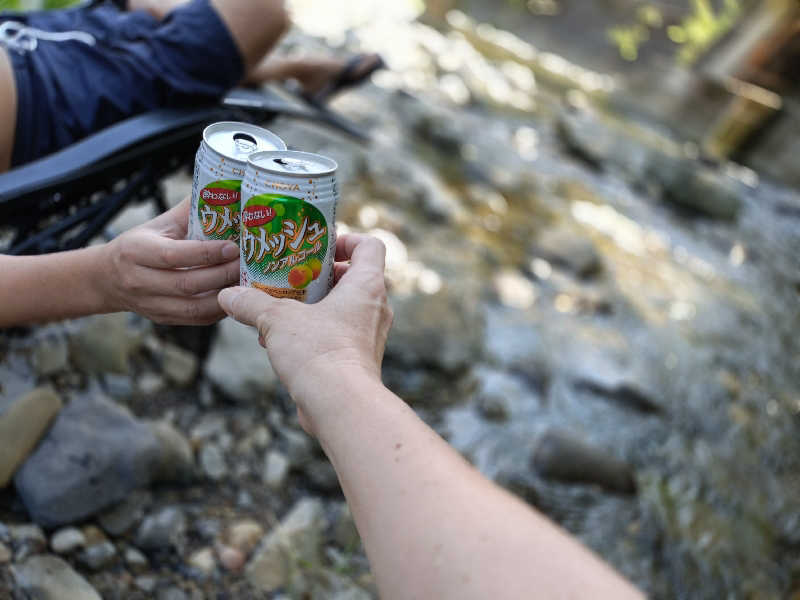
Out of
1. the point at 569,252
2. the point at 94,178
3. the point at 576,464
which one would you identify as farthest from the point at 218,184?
the point at 569,252

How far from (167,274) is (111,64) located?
3.85ft

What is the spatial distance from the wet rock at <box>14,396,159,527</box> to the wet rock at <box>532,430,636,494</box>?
1.59 m

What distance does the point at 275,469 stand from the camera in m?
2.16

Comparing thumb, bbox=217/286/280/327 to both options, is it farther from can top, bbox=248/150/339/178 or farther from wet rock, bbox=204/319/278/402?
wet rock, bbox=204/319/278/402

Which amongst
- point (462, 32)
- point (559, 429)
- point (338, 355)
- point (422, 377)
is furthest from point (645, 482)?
point (462, 32)

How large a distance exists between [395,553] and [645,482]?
7.57 feet

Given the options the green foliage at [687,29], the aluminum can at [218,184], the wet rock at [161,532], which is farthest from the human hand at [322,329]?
the green foliage at [687,29]

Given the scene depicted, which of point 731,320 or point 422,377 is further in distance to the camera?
point 731,320

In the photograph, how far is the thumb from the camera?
113cm

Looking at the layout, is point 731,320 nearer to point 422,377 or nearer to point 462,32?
point 422,377

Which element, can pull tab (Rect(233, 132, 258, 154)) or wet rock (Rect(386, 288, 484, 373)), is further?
wet rock (Rect(386, 288, 484, 373))

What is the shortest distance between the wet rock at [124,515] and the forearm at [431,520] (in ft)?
3.40

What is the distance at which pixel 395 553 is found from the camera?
2.72 feet

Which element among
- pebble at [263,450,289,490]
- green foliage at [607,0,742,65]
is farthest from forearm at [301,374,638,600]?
green foliage at [607,0,742,65]
